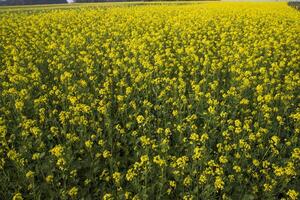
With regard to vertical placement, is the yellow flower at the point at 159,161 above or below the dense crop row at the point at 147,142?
above

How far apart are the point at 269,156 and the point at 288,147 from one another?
22.5 inches

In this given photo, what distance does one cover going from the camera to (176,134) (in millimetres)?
7090

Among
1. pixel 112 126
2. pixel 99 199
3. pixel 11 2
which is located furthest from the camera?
pixel 11 2

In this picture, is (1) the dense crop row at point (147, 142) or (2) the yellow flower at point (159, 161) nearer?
(2) the yellow flower at point (159, 161)

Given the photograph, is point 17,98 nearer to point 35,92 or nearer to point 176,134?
Result: point 35,92

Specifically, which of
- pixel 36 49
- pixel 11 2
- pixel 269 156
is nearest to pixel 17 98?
pixel 36 49

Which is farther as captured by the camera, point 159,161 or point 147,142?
point 147,142

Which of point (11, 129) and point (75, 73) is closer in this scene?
point (11, 129)

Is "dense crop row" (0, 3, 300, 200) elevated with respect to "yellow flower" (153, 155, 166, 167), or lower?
lower

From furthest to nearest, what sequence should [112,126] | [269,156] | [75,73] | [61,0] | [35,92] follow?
[61,0] < [75,73] < [35,92] < [112,126] < [269,156]

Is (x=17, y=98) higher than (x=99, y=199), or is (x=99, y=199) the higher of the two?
(x=17, y=98)

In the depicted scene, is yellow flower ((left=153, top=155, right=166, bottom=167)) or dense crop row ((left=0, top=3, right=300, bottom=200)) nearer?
yellow flower ((left=153, top=155, right=166, bottom=167))

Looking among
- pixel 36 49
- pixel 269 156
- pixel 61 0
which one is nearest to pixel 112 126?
pixel 269 156

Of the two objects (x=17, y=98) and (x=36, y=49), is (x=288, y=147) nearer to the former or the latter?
(x=17, y=98)
